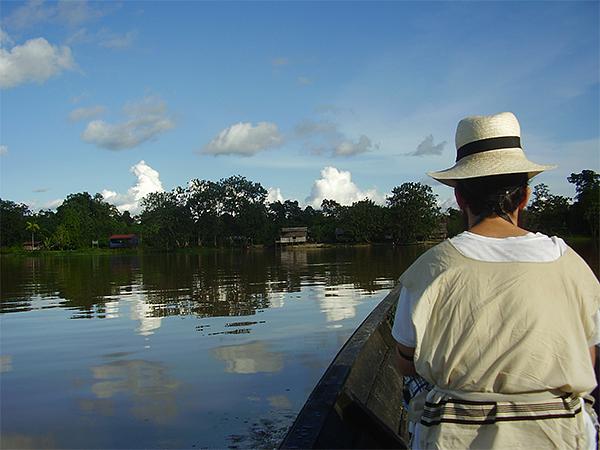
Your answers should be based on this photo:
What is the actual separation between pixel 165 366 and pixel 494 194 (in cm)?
642

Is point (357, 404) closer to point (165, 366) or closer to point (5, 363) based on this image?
point (165, 366)

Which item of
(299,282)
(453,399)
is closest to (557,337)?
(453,399)

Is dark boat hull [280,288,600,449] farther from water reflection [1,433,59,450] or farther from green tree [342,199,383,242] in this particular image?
green tree [342,199,383,242]

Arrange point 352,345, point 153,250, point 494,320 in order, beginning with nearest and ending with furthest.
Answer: point 494,320, point 352,345, point 153,250

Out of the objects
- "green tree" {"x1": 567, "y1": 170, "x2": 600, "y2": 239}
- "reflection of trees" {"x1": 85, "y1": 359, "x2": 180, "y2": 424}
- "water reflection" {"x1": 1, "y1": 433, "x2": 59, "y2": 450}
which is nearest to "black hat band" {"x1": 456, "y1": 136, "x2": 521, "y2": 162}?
"reflection of trees" {"x1": 85, "y1": 359, "x2": 180, "y2": 424}

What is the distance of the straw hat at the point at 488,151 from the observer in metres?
1.61

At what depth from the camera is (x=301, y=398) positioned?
568 centimetres

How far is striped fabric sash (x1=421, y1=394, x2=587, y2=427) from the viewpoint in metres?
1.43

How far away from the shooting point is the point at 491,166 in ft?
5.30

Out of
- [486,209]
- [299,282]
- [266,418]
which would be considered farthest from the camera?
[299,282]

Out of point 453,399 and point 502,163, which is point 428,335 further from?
point 502,163

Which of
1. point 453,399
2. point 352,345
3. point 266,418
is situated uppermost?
point 453,399

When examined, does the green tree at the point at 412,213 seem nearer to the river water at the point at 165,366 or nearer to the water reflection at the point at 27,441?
the river water at the point at 165,366

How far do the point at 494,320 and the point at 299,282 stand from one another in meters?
17.2
